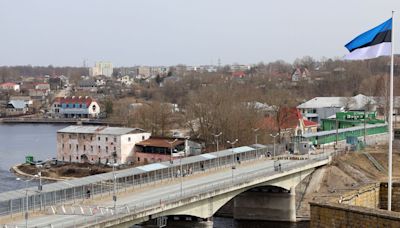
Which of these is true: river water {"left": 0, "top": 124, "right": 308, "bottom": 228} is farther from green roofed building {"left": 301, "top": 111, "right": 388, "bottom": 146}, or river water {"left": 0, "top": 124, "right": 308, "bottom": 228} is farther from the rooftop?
green roofed building {"left": 301, "top": 111, "right": 388, "bottom": 146}

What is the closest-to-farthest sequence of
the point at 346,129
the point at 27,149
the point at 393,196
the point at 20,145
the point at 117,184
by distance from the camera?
the point at 393,196
the point at 117,184
the point at 346,129
the point at 27,149
the point at 20,145

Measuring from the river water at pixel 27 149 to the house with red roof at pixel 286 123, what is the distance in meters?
28.9

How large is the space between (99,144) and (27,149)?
80.2 ft

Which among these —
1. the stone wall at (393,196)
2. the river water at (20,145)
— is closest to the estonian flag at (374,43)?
the stone wall at (393,196)

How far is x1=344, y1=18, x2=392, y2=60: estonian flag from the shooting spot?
24.9m

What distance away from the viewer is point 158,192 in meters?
38.7

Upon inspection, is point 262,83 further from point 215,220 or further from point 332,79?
point 215,220

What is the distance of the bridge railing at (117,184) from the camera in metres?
32.8

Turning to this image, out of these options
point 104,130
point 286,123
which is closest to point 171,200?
point 104,130

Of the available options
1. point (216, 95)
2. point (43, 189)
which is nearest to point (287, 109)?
point (216, 95)

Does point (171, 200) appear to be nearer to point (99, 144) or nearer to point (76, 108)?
point (99, 144)

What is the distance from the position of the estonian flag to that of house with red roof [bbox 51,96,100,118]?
130 meters

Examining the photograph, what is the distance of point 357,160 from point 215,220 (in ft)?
57.6

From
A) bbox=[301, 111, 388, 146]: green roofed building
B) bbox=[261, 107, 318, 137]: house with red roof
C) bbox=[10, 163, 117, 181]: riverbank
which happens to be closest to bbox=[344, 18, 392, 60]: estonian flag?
bbox=[301, 111, 388, 146]: green roofed building
